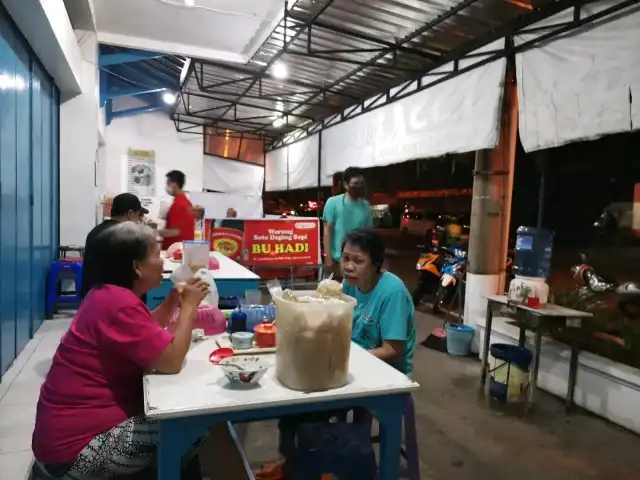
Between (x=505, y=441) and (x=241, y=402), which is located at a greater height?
(x=241, y=402)

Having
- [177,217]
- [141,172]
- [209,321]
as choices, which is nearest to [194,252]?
[209,321]

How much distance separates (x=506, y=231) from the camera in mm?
4613

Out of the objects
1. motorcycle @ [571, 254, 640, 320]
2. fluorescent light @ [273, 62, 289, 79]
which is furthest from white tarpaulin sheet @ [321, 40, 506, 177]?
motorcycle @ [571, 254, 640, 320]

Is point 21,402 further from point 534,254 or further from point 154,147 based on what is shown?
point 154,147

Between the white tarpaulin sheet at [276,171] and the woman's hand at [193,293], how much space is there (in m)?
9.19

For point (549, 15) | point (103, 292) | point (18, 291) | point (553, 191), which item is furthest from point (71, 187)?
point (553, 191)

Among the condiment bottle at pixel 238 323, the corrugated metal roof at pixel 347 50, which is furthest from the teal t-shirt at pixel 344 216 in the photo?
the condiment bottle at pixel 238 323

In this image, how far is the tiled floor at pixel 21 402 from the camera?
2.33 metres

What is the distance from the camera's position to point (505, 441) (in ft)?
9.71

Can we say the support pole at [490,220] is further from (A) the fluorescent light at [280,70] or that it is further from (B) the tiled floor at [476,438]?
(A) the fluorescent light at [280,70]

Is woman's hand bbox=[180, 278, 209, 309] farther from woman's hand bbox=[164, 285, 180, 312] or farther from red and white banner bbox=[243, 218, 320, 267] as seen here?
red and white banner bbox=[243, 218, 320, 267]

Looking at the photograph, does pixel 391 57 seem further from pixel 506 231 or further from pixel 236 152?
pixel 236 152

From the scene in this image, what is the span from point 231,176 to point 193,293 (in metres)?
11.3

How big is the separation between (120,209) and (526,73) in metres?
3.31
